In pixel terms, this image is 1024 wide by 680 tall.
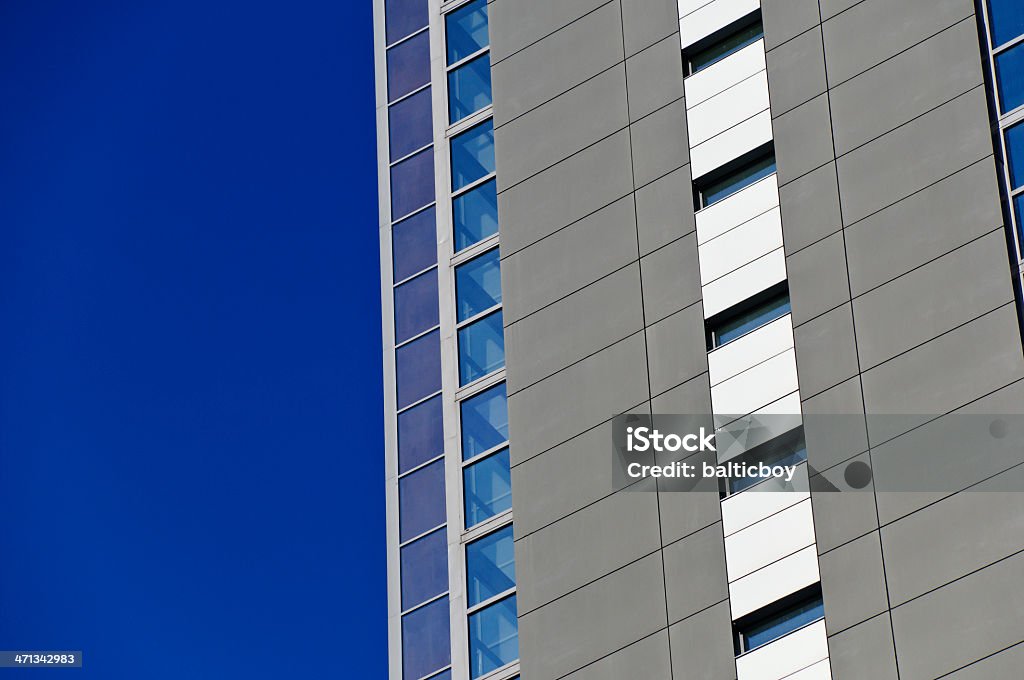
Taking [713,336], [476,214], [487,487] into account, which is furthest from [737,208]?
[487,487]

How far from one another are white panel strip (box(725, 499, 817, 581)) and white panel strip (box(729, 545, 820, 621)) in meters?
0.14

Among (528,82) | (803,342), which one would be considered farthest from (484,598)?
(528,82)

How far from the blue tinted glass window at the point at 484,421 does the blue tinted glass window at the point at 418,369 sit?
1557mm

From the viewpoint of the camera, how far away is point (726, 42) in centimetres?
4603

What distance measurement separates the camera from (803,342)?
136 ft

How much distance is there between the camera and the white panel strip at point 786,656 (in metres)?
38.8

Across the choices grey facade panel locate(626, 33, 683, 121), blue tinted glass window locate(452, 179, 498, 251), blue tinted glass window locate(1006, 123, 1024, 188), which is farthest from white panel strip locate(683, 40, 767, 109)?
blue tinted glass window locate(1006, 123, 1024, 188)

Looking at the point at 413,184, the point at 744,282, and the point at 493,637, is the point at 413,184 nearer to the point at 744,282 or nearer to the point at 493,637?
the point at 744,282

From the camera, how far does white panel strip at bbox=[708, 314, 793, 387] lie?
138 ft

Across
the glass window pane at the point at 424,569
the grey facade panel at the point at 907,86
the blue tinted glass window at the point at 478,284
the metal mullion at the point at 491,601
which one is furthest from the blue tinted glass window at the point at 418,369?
the grey facade panel at the point at 907,86

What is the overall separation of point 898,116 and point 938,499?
325 inches

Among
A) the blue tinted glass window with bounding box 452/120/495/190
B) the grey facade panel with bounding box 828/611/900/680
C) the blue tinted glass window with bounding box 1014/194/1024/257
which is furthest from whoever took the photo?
the blue tinted glass window with bounding box 452/120/495/190

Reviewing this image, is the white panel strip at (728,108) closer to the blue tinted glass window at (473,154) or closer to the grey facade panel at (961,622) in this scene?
the blue tinted glass window at (473,154)

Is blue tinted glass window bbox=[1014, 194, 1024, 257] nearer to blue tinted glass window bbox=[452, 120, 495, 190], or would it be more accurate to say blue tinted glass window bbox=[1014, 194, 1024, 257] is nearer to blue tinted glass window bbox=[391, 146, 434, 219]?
blue tinted glass window bbox=[452, 120, 495, 190]
